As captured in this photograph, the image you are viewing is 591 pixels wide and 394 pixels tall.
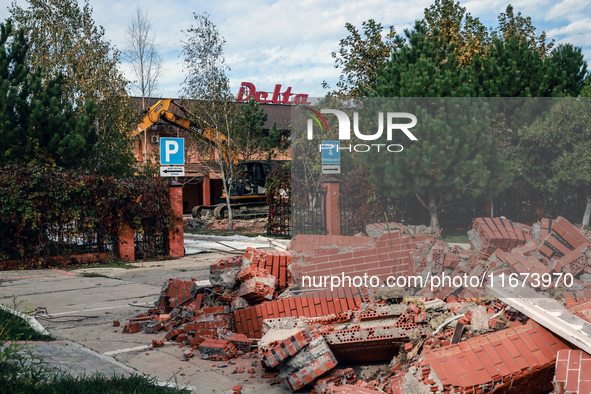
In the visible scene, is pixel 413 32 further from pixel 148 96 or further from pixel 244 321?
pixel 148 96

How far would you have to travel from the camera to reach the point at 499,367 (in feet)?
14.8

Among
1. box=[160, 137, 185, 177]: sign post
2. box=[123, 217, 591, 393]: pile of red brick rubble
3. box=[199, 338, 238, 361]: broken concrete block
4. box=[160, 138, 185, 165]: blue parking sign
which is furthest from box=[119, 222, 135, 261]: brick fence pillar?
box=[199, 338, 238, 361]: broken concrete block

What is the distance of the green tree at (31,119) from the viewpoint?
14.5 meters

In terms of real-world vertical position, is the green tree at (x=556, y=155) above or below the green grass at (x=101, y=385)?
above

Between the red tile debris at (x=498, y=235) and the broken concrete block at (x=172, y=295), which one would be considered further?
the broken concrete block at (x=172, y=295)

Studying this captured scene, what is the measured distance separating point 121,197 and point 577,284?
11443 millimetres

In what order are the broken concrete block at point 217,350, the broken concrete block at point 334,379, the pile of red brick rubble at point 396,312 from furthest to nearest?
the broken concrete block at point 217,350 → the broken concrete block at point 334,379 → the pile of red brick rubble at point 396,312

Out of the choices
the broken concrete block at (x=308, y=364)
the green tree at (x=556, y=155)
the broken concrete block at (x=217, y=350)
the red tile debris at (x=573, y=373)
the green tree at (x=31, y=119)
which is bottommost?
the broken concrete block at (x=217, y=350)

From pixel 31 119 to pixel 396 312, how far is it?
12632 millimetres

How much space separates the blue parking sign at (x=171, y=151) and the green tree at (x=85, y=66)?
524cm

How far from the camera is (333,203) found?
835 centimetres

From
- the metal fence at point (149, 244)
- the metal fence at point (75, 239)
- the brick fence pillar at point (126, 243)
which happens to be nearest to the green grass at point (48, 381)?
the metal fence at point (75, 239)

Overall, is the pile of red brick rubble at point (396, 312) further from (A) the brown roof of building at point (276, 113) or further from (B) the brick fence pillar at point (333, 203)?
(A) the brown roof of building at point (276, 113)

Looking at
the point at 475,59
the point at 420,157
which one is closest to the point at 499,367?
the point at 420,157
